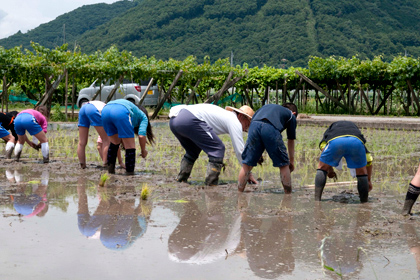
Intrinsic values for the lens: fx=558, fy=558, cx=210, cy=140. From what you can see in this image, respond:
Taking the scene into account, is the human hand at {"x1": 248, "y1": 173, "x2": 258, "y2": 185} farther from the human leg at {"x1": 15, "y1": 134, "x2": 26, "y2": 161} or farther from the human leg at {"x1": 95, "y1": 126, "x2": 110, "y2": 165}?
the human leg at {"x1": 15, "y1": 134, "x2": 26, "y2": 161}

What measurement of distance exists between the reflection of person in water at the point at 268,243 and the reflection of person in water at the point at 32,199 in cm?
200

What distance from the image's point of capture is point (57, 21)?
11612cm

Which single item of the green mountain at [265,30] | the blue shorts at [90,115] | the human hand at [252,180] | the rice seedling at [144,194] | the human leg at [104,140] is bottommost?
the human hand at [252,180]

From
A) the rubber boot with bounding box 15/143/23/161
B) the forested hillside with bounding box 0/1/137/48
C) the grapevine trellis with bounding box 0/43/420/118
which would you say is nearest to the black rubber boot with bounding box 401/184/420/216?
the rubber boot with bounding box 15/143/23/161

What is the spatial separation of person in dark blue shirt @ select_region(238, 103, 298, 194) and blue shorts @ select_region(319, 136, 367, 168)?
53 cm

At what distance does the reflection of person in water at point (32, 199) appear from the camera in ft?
17.7

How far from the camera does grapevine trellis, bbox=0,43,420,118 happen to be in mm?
18906

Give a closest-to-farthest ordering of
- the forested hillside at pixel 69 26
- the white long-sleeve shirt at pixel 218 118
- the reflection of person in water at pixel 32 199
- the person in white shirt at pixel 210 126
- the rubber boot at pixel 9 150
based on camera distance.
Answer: the reflection of person in water at pixel 32 199, the white long-sleeve shirt at pixel 218 118, the person in white shirt at pixel 210 126, the rubber boot at pixel 9 150, the forested hillside at pixel 69 26

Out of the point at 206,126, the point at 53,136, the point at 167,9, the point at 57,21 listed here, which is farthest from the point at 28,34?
the point at 206,126

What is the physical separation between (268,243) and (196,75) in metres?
17.1

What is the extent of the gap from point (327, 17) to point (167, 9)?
24.3m

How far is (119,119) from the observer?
7.64 m

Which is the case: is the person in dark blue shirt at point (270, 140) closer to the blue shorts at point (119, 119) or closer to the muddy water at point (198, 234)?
the muddy water at point (198, 234)

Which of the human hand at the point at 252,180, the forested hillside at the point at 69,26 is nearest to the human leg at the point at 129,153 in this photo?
the human hand at the point at 252,180
